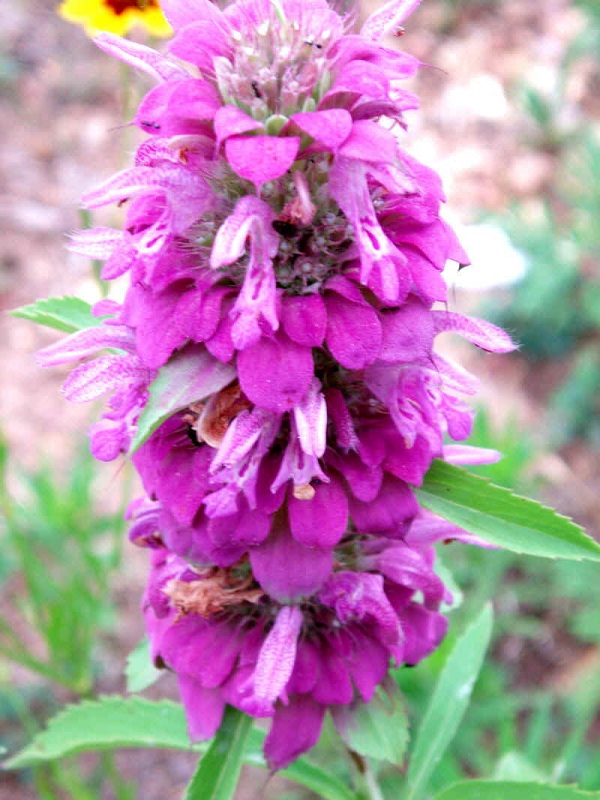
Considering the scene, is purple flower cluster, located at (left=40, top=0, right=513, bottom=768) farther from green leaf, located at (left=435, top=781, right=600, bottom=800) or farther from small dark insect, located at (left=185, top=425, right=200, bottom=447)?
green leaf, located at (left=435, top=781, right=600, bottom=800)

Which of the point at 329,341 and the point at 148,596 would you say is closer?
the point at 329,341

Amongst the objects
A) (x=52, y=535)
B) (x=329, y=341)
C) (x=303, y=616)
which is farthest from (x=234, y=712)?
(x=52, y=535)

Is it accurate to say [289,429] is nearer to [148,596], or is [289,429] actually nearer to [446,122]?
[148,596]

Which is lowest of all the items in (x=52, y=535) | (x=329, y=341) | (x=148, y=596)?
(x=52, y=535)

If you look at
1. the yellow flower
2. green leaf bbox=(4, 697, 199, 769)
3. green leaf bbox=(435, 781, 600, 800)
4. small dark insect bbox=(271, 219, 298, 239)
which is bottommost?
green leaf bbox=(4, 697, 199, 769)

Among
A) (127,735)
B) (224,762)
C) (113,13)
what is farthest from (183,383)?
(113,13)

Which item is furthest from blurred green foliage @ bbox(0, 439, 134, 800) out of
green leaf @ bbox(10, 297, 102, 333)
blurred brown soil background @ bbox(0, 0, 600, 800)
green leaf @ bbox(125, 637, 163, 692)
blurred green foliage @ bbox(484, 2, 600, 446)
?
blurred green foliage @ bbox(484, 2, 600, 446)

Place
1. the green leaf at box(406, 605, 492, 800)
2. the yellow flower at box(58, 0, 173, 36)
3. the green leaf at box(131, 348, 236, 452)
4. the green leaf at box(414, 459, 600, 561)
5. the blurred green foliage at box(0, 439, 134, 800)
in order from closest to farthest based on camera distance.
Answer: the green leaf at box(131, 348, 236, 452)
the green leaf at box(414, 459, 600, 561)
the green leaf at box(406, 605, 492, 800)
the blurred green foliage at box(0, 439, 134, 800)
the yellow flower at box(58, 0, 173, 36)
